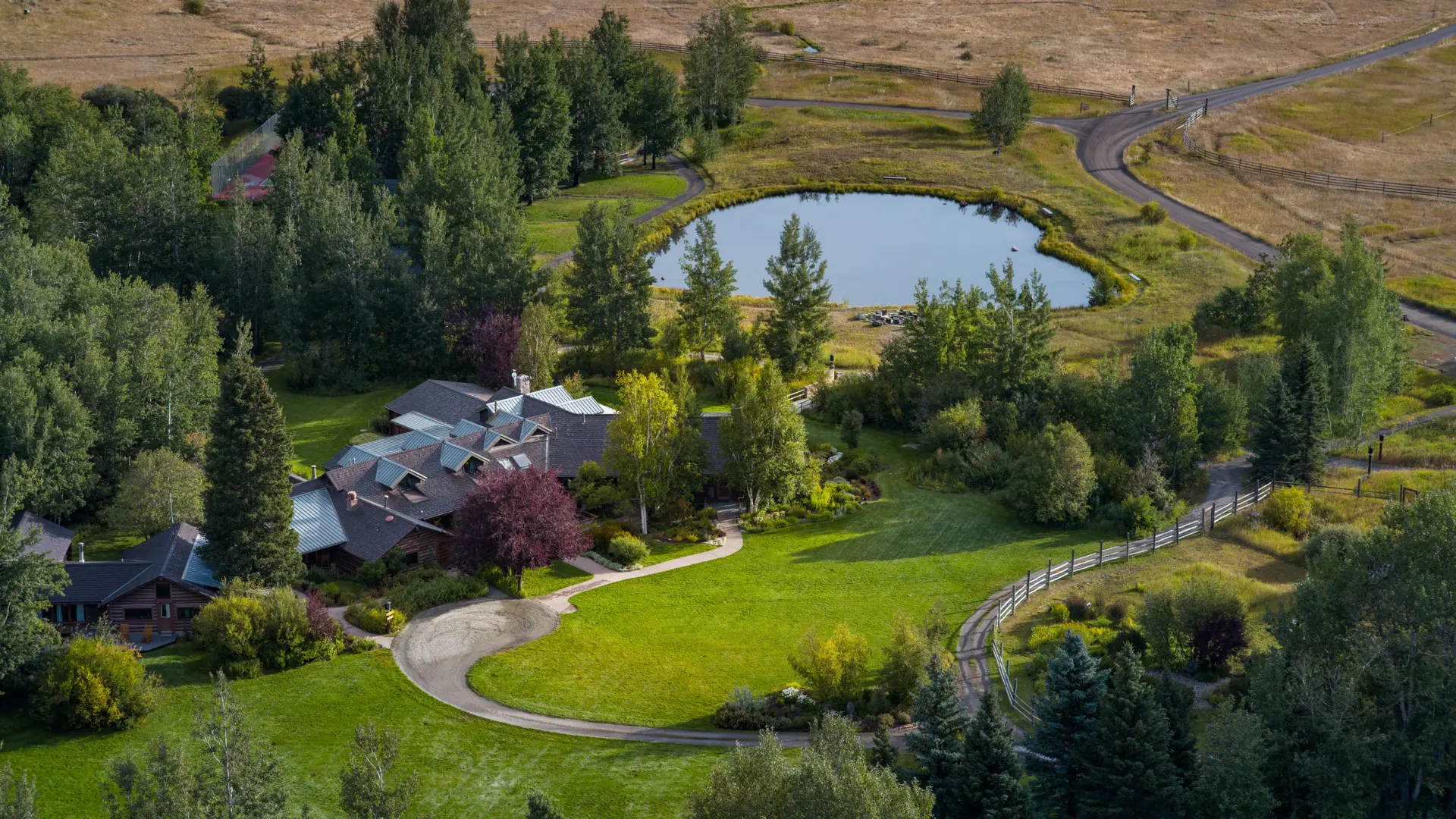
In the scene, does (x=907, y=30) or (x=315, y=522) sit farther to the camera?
(x=907, y=30)

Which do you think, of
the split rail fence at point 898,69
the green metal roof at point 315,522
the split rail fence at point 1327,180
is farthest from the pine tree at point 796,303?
the split rail fence at point 898,69

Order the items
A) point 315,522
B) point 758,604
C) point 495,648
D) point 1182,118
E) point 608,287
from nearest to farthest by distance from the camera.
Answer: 1. point 495,648
2. point 758,604
3. point 315,522
4. point 608,287
5. point 1182,118

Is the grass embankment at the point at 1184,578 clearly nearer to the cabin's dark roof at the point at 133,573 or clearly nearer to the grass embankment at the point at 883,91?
the cabin's dark roof at the point at 133,573

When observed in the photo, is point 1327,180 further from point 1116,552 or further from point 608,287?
point 1116,552

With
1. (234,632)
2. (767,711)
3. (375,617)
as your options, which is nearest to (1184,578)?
(767,711)

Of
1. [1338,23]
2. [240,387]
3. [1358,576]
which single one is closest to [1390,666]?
[1358,576]

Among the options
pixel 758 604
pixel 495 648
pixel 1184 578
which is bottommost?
pixel 495 648

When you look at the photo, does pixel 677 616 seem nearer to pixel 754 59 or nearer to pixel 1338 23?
pixel 754 59
